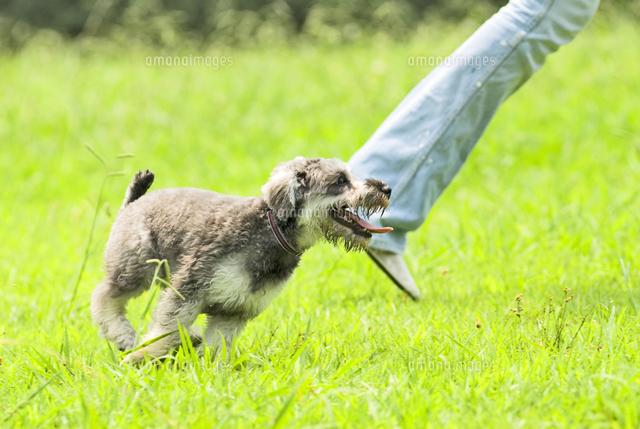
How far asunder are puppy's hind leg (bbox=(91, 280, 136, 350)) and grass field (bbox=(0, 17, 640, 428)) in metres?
0.11

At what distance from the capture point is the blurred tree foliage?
1293cm

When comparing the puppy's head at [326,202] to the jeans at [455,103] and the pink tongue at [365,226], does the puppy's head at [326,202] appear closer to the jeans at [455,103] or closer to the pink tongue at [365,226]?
the pink tongue at [365,226]

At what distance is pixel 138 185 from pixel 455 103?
5.74 feet

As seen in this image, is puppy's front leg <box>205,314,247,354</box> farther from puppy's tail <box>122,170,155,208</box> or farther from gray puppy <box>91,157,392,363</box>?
puppy's tail <box>122,170,155,208</box>

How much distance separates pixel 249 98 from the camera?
10.3 m

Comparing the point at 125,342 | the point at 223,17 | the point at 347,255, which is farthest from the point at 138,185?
the point at 223,17

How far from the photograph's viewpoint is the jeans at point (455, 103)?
4.41 m

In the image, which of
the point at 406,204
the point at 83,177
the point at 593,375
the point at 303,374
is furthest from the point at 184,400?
the point at 83,177

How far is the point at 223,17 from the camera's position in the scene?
13.7 meters

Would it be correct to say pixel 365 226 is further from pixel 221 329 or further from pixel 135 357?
pixel 135 357

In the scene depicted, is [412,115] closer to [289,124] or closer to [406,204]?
[406,204]

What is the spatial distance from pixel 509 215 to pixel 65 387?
4019 millimetres

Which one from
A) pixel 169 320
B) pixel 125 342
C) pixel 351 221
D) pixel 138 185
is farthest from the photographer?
pixel 138 185

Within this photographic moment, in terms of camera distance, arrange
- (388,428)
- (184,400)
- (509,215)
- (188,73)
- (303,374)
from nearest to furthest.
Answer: (388,428) → (184,400) → (303,374) → (509,215) → (188,73)
